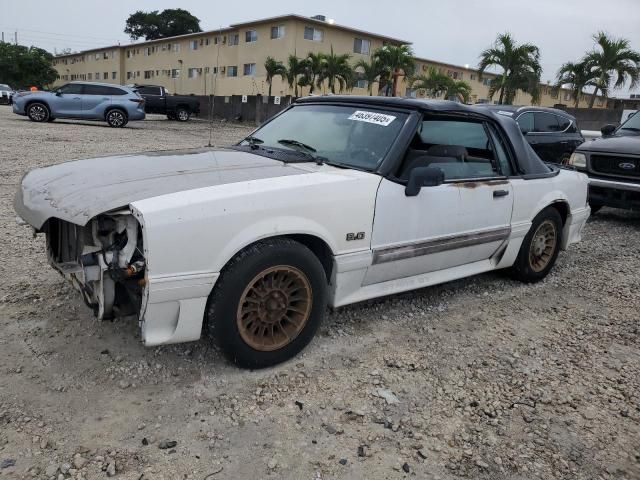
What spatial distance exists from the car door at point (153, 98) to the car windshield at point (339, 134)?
23266 mm

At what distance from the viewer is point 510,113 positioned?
9.11m

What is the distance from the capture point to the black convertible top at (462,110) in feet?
12.0

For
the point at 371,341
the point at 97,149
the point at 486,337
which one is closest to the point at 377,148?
the point at 371,341

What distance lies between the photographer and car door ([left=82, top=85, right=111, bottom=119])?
18109 mm

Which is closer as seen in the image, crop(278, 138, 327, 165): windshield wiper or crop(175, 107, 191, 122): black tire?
crop(278, 138, 327, 165): windshield wiper

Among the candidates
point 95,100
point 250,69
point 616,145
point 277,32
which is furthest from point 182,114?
point 616,145

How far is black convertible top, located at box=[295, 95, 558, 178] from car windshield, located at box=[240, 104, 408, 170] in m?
0.08

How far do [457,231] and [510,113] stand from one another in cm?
631

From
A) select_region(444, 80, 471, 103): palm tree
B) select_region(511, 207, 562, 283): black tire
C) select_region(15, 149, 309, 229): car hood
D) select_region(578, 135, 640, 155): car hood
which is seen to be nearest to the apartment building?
select_region(444, 80, 471, 103): palm tree

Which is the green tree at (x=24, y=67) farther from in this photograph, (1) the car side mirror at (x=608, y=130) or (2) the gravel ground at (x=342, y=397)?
(2) the gravel ground at (x=342, y=397)

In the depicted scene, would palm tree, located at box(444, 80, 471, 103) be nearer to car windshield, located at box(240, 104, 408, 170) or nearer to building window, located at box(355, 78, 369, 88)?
building window, located at box(355, 78, 369, 88)

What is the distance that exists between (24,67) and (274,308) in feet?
217

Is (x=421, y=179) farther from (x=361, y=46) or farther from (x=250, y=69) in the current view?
(x=361, y=46)

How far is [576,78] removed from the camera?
93.0 ft
